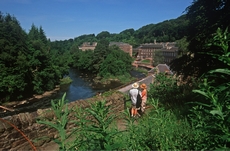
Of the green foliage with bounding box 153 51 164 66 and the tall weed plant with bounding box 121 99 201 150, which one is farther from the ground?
the tall weed plant with bounding box 121 99 201 150

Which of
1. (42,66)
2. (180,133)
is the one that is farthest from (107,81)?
(180,133)

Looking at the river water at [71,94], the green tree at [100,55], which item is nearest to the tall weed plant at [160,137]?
the river water at [71,94]

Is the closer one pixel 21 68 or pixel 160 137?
pixel 160 137

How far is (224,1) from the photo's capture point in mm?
7945

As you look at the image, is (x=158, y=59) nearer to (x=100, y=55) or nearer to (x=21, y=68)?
(x=100, y=55)

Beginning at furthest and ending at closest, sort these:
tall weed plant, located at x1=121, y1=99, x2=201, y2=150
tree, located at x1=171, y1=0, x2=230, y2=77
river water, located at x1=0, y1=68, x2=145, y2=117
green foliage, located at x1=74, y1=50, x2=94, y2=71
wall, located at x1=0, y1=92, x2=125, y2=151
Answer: green foliage, located at x1=74, y1=50, x2=94, y2=71 < river water, located at x1=0, y1=68, x2=145, y2=117 < tree, located at x1=171, y1=0, x2=230, y2=77 < wall, located at x1=0, y1=92, x2=125, y2=151 < tall weed plant, located at x1=121, y1=99, x2=201, y2=150

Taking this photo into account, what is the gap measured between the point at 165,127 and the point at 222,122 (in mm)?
1428

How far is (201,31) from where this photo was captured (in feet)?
29.3

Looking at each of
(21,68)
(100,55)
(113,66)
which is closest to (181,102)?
(21,68)

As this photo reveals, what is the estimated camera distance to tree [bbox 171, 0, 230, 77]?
26.0ft

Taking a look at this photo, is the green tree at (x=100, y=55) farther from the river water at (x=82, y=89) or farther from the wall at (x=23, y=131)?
the wall at (x=23, y=131)

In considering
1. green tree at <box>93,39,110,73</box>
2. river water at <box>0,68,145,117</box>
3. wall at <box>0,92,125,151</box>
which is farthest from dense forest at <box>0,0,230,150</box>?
green tree at <box>93,39,110,73</box>

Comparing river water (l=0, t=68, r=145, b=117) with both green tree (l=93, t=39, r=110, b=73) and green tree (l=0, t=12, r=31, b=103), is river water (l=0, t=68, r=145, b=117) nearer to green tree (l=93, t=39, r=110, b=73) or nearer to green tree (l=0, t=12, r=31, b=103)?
green tree (l=0, t=12, r=31, b=103)

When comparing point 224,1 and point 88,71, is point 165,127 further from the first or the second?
point 88,71
